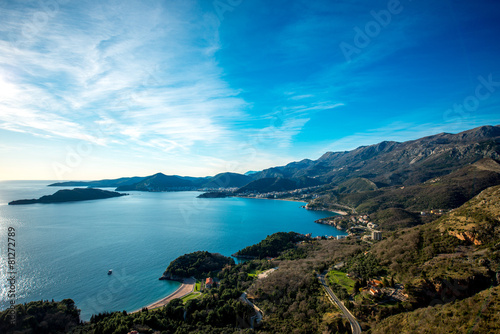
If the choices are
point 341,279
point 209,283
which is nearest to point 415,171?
point 341,279

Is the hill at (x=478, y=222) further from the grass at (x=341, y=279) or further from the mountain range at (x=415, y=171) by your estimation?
the mountain range at (x=415, y=171)

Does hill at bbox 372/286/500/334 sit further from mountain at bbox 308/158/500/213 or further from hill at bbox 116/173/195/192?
hill at bbox 116/173/195/192

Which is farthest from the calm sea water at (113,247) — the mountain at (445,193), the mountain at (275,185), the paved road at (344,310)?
the mountain at (275,185)

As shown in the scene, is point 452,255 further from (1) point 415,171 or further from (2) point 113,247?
(1) point 415,171

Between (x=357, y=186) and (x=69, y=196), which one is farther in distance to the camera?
(x=357, y=186)

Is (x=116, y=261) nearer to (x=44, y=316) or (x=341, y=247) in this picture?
(x=44, y=316)

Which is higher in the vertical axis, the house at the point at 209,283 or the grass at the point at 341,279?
the grass at the point at 341,279

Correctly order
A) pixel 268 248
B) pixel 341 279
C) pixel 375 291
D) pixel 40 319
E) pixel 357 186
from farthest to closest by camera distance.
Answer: pixel 357 186
pixel 268 248
pixel 341 279
pixel 40 319
pixel 375 291
